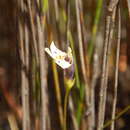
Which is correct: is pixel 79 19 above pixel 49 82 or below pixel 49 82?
above

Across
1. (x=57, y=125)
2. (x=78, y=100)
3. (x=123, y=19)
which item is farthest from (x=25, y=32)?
(x=123, y=19)

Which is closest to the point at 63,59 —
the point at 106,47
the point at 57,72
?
the point at 106,47

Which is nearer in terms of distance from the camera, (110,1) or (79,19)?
(110,1)

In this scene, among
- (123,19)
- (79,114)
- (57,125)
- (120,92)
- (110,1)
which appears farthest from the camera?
(123,19)

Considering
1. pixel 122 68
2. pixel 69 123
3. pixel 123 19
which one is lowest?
pixel 69 123

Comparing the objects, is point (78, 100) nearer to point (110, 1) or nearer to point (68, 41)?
point (68, 41)

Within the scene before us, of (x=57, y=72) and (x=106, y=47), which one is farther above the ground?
(x=106, y=47)

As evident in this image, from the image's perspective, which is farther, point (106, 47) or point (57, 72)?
point (57, 72)

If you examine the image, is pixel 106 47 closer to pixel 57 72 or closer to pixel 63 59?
pixel 63 59

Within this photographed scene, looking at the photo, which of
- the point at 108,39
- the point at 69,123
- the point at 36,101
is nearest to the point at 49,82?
the point at 69,123

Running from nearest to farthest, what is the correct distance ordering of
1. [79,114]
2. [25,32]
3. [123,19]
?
1. [25,32]
2. [79,114]
3. [123,19]

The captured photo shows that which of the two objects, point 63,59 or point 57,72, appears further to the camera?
point 57,72
